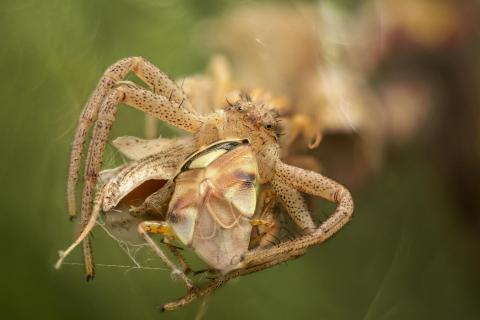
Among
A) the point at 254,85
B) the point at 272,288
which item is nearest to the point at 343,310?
the point at 272,288

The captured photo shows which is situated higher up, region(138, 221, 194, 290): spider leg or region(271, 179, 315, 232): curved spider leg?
region(138, 221, 194, 290): spider leg

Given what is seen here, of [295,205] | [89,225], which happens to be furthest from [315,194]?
[89,225]

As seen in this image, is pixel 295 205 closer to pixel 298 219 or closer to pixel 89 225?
pixel 298 219

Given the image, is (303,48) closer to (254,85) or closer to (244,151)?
(254,85)

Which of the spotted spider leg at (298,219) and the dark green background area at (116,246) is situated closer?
the spotted spider leg at (298,219)

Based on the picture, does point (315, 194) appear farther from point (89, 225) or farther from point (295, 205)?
point (89, 225)
